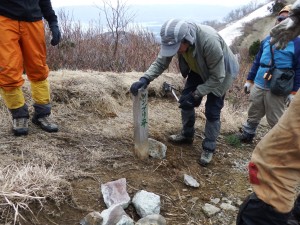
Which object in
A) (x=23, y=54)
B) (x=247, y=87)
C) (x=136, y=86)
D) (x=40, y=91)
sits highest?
(x=23, y=54)

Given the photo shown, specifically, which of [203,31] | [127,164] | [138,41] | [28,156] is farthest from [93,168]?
[138,41]

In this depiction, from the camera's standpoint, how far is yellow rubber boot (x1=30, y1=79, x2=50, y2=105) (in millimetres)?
3455

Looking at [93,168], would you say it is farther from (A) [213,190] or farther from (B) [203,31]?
(B) [203,31]

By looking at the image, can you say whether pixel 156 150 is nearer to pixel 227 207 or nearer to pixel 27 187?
pixel 227 207

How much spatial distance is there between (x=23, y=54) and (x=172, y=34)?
4.97 feet

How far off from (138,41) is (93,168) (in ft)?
18.5

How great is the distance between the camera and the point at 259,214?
1842 mm

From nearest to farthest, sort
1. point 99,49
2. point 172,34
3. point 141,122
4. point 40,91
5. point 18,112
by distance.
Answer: point 172,34 → point 141,122 → point 18,112 → point 40,91 → point 99,49

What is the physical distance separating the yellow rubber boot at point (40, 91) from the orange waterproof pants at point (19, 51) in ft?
0.22

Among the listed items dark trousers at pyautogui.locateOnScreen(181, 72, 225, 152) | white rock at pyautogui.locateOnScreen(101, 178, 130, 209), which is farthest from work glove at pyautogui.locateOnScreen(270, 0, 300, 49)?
white rock at pyautogui.locateOnScreen(101, 178, 130, 209)

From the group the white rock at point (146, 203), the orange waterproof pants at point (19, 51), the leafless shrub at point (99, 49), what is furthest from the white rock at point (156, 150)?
the leafless shrub at point (99, 49)

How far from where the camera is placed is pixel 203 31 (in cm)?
309

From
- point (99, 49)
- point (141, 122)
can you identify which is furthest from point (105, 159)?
point (99, 49)

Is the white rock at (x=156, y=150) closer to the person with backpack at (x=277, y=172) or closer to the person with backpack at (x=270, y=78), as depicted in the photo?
the person with backpack at (x=270, y=78)
